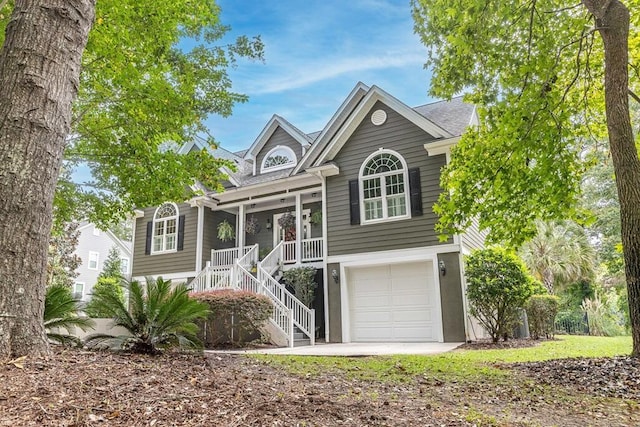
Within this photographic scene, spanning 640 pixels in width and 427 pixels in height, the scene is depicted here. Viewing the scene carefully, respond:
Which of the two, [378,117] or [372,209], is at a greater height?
[378,117]

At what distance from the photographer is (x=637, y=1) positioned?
277 inches

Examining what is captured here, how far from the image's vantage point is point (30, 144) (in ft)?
9.91

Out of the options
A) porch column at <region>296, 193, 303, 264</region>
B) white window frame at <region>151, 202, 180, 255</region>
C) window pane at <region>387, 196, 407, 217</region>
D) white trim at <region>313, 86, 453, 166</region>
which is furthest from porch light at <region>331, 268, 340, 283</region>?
white window frame at <region>151, 202, 180, 255</region>

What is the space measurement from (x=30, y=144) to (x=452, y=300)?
956 centimetres

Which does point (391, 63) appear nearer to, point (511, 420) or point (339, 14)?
point (339, 14)

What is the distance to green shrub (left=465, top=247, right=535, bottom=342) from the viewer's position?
936cm

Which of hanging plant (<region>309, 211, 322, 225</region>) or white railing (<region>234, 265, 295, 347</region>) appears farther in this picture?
hanging plant (<region>309, 211, 322, 225</region>)

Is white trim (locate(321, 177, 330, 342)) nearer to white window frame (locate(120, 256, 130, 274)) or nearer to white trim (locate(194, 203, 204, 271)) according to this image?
white trim (locate(194, 203, 204, 271))

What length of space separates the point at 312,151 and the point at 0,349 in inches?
424

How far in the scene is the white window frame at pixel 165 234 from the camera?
15.5 m

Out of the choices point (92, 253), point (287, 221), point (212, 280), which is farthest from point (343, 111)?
point (92, 253)

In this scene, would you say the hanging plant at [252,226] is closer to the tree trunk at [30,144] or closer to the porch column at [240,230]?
the porch column at [240,230]

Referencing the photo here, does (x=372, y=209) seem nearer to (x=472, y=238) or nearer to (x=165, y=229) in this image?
(x=472, y=238)

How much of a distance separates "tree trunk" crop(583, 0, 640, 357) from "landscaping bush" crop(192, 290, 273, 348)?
720 cm
